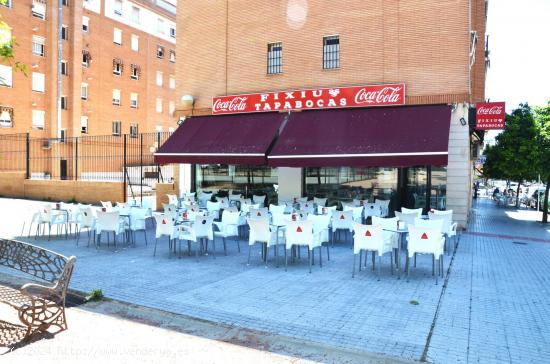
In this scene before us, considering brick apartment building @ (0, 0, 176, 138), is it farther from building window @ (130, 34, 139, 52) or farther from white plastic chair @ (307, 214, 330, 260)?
white plastic chair @ (307, 214, 330, 260)

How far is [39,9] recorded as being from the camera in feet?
108

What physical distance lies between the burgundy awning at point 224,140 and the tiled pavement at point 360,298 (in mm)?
4563

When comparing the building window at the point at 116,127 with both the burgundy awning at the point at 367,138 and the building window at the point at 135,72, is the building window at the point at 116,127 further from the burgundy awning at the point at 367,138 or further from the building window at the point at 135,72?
the burgundy awning at the point at 367,138

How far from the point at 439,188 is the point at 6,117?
1145 inches

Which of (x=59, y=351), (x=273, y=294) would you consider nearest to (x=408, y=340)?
(x=273, y=294)

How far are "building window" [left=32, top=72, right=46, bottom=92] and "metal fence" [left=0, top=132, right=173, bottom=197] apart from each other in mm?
3942

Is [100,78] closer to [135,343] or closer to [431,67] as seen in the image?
[431,67]

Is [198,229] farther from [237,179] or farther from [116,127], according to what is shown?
[116,127]

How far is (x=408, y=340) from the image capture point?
512cm

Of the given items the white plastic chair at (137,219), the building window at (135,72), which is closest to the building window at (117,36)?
the building window at (135,72)

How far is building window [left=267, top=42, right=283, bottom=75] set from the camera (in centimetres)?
1689

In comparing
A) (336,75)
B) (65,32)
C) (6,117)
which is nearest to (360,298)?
(336,75)

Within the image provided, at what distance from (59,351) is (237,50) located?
14.7 m

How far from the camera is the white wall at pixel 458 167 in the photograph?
1404cm
